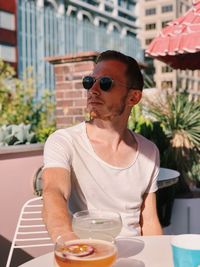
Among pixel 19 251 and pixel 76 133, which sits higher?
pixel 76 133

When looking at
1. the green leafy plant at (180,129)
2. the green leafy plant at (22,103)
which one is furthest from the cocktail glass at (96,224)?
the green leafy plant at (22,103)

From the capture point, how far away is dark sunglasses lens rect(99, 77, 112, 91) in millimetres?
1756

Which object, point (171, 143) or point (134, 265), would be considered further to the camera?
point (171, 143)

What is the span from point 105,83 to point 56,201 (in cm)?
52

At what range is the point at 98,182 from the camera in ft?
5.67

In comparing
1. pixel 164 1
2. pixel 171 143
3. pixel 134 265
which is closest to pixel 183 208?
pixel 171 143

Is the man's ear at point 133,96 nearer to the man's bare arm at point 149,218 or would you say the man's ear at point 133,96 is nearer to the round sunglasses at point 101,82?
the round sunglasses at point 101,82

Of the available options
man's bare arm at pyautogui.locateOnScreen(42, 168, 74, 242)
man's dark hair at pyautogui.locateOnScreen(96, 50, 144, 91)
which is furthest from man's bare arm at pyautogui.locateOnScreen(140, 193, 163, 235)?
man's dark hair at pyautogui.locateOnScreen(96, 50, 144, 91)

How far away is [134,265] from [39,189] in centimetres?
216

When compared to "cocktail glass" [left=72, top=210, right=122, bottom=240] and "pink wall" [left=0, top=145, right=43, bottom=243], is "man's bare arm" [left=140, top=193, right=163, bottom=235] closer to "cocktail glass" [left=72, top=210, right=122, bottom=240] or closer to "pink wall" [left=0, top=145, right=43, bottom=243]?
"cocktail glass" [left=72, top=210, right=122, bottom=240]

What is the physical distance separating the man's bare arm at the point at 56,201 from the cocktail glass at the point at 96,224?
0.43ft

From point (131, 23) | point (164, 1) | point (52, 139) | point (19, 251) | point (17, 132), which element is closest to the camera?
point (52, 139)

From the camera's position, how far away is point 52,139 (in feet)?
5.70

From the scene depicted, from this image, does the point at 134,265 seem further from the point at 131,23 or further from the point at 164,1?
the point at 164,1
